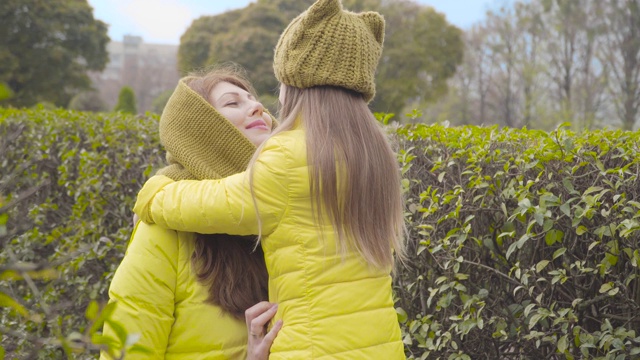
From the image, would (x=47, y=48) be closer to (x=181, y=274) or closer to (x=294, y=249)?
(x=181, y=274)

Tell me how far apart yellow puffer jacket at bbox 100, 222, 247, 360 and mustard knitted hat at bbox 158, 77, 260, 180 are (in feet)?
0.62

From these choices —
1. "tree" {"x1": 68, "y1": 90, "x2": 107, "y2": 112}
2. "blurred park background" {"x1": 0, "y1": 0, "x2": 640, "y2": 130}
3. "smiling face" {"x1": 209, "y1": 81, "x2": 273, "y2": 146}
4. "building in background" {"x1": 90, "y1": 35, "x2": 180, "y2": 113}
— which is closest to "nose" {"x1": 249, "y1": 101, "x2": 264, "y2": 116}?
"smiling face" {"x1": 209, "y1": 81, "x2": 273, "y2": 146}

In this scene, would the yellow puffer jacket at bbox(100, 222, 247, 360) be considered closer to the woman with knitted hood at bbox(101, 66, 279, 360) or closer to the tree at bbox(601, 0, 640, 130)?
the woman with knitted hood at bbox(101, 66, 279, 360)

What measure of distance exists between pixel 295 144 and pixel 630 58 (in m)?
34.3

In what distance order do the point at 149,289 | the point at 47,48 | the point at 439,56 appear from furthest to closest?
the point at 439,56, the point at 47,48, the point at 149,289

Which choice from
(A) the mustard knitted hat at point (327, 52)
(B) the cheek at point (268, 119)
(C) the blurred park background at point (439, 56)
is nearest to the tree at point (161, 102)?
(C) the blurred park background at point (439, 56)

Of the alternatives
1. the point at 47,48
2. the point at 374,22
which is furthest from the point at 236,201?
the point at 47,48

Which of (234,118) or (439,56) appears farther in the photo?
(439,56)

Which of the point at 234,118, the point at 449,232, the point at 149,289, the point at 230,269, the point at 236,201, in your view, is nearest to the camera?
the point at 236,201

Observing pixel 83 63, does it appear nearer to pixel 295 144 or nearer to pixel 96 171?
pixel 96 171

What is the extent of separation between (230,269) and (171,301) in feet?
0.59

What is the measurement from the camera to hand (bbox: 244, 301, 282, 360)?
1.80m

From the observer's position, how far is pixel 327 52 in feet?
6.20

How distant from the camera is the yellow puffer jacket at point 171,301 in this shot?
1.86m
